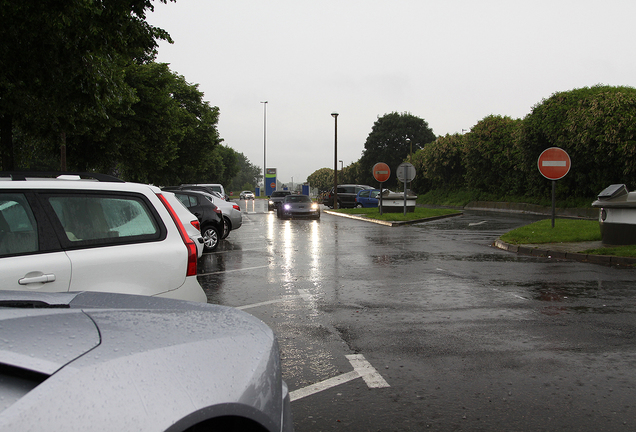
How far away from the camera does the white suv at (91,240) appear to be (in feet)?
12.7

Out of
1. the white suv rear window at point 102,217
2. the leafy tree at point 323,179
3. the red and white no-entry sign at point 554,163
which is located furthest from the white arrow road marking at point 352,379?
the leafy tree at point 323,179

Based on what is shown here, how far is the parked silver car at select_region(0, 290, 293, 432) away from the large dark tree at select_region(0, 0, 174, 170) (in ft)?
29.4

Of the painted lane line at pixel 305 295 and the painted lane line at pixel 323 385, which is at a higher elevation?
the painted lane line at pixel 323 385

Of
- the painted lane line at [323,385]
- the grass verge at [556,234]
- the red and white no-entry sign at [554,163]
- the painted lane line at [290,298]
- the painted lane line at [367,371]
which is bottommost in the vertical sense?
the painted lane line at [290,298]

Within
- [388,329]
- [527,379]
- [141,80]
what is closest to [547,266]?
[388,329]

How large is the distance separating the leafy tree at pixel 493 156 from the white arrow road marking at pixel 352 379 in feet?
124

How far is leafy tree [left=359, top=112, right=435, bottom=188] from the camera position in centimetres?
7819

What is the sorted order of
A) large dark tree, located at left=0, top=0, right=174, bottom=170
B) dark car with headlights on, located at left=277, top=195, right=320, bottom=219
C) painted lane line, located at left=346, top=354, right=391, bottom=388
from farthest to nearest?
1. dark car with headlights on, located at left=277, top=195, right=320, bottom=219
2. large dark tree, located at left=0, top=0, right=174, bottom=170
3. painted lane line, located at left=346, top=354, right=391, bottom=388

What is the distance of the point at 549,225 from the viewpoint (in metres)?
17.3

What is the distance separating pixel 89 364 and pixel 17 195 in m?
2.62

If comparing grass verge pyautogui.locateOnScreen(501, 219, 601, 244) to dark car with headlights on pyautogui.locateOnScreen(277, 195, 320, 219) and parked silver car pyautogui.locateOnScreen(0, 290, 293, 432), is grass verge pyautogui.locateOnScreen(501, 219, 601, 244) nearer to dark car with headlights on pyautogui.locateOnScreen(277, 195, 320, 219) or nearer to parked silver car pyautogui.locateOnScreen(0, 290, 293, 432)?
dark car with headlights on pyautogui.locateOnScreen(277, 195, 320, 219)

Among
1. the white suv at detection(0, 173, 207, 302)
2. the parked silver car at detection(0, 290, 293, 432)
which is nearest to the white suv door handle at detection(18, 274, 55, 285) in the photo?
the white suv at detection(0, 173, 207, 302)

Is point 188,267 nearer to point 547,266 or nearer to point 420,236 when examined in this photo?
point 547,266

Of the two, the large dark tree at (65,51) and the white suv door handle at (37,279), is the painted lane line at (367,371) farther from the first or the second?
the large dark tree at (65,51)
